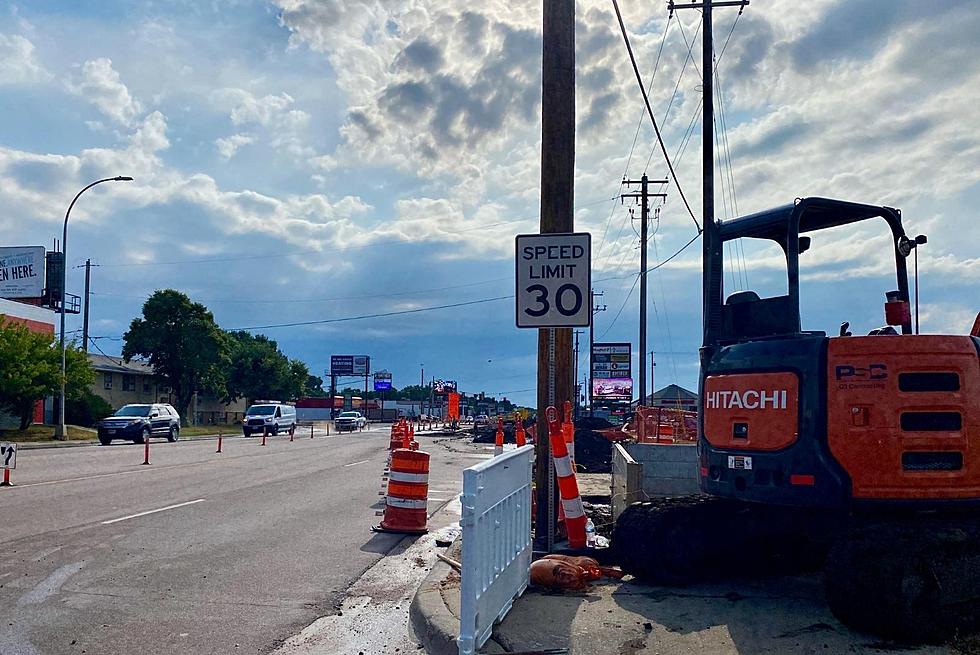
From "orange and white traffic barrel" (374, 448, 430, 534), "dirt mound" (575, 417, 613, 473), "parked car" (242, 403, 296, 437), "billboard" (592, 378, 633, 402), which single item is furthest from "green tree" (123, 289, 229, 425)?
"orange and white traffic barrel" (374, 448, 430, 534)

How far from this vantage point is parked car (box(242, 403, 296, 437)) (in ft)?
192

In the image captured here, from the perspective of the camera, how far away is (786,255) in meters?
6.97

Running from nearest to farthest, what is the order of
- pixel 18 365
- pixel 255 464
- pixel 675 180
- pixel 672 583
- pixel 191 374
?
pixel 672 583
pixel 255 464
pixel 675 180
pixel 18 365
pixel 191 374

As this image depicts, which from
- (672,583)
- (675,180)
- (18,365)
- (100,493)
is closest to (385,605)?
(672,583)

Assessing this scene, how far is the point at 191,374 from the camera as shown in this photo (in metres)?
70.1

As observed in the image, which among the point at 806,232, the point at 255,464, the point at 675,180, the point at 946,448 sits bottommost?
the point at 255,464

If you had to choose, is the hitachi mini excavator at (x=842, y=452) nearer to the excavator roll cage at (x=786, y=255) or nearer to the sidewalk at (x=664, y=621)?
the excavator roll cage at (x=786, y=255)

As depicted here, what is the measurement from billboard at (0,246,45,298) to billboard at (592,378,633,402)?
40.1m

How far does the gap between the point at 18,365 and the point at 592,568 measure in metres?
37.4

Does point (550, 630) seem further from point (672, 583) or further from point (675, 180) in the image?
point (675, 180)

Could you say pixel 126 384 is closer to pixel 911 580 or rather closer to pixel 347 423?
pixel 347 423

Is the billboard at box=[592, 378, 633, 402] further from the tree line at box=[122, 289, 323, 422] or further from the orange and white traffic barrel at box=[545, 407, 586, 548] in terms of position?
the orange and white traffic barrel at box=[545, 407, 586, 548]

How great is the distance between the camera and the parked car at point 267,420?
58625 millimetres

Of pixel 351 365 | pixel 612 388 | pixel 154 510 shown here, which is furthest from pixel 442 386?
pixel 154 510
